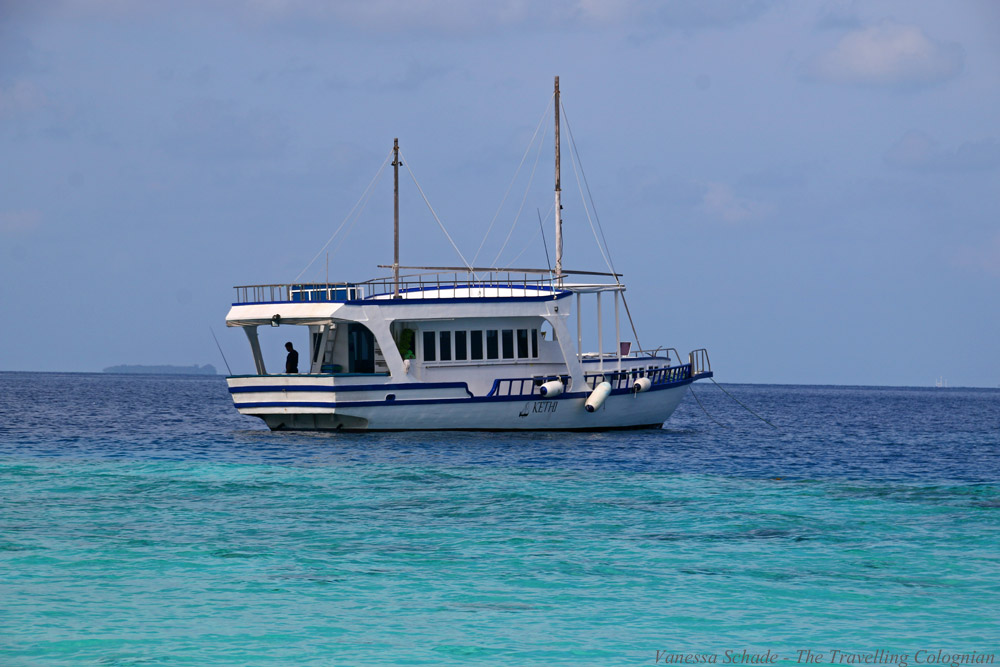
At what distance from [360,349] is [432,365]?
257cm

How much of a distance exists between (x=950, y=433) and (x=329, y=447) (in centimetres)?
3013

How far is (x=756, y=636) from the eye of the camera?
428 inches

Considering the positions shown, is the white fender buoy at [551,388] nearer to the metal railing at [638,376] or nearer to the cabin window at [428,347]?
the metal railing at [638,376]

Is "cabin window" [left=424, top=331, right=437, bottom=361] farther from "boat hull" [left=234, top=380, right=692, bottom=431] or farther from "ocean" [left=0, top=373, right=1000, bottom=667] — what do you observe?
"ocean" [left=0, top=373, right=1000, bottom=667]

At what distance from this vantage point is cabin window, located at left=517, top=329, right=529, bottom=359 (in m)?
32.2

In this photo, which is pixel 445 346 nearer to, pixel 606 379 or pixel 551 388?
pixel 551 388

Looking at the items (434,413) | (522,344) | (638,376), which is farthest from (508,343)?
(638,376)

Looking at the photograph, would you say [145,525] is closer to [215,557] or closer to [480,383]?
[215,557]

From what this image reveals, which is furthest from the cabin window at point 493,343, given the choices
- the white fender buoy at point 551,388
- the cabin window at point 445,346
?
the white fender buoy at point 551,388

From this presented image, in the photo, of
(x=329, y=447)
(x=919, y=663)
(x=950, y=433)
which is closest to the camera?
(x=919, y=663)

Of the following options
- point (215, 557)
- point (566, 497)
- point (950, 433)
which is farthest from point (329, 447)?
point (950, 433)

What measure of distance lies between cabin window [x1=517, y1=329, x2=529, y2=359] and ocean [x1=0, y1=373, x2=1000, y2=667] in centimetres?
562

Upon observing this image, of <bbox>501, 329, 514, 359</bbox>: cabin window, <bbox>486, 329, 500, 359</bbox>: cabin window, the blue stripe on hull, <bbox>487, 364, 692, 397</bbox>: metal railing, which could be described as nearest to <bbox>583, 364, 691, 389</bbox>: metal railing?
<bbox>487, 364, 692, 397</bbox>: metal railing

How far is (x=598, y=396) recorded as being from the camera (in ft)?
105
